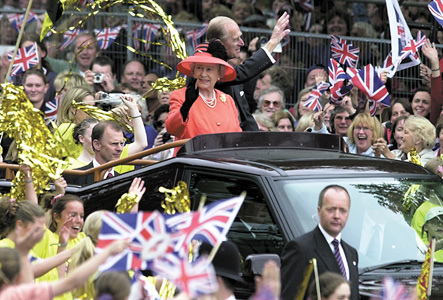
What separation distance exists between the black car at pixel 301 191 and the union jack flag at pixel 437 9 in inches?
144

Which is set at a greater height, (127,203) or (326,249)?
(127,203)

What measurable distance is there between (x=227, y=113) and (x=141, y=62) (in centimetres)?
474

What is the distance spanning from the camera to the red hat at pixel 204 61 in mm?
9406

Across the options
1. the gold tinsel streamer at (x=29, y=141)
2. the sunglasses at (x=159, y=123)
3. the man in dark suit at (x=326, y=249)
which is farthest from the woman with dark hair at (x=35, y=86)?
the man in dark suit at (x=326, y=249)

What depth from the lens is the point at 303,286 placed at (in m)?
7.02

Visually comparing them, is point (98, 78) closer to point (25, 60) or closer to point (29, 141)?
point (25, 60)

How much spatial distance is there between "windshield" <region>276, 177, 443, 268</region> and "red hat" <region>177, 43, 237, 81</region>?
2.04 meters

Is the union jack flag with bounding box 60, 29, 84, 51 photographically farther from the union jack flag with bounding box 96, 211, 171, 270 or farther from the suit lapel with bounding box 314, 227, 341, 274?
the union jack flag with bounding box 96, 211, 171, 270

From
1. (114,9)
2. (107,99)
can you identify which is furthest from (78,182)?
(114,9)

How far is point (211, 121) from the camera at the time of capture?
9453 mm

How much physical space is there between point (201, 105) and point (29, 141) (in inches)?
57.6

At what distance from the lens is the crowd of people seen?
6969mm

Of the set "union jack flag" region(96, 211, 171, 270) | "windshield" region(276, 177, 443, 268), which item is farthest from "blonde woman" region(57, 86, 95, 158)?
"union jack flag" region(96, 211, 171, 270)

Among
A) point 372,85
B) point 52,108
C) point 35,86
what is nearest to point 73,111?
point 35,86
